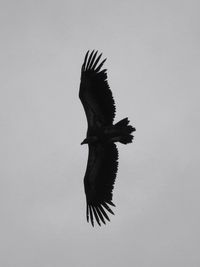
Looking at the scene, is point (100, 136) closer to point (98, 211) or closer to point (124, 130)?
point (124, 130)

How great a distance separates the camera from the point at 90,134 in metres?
13.9

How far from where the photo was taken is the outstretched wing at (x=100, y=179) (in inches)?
548

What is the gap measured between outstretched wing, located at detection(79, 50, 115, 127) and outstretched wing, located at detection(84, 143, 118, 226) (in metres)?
1.00

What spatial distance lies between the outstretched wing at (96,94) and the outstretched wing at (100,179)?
1.00 meters

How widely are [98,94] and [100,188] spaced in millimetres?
3266

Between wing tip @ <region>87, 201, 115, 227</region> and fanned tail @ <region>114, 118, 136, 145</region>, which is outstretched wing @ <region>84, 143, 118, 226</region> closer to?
wing tip @ <region>87, 201, 115, 227</region>

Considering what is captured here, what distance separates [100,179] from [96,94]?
2962 millimetres

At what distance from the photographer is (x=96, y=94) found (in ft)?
43.8

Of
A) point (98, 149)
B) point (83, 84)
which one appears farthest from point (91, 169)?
point (83, 84)

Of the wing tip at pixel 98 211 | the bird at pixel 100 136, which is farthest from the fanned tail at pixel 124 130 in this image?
the wing tip at pixel 98 211

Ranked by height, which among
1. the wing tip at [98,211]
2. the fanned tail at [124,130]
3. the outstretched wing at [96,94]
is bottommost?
the wing tip at [98,211]

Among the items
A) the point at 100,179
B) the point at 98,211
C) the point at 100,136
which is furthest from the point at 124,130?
the point at 98,211

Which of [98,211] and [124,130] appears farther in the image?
[98,211]

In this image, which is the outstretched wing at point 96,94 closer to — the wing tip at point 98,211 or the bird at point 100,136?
the bird at point 100,136
